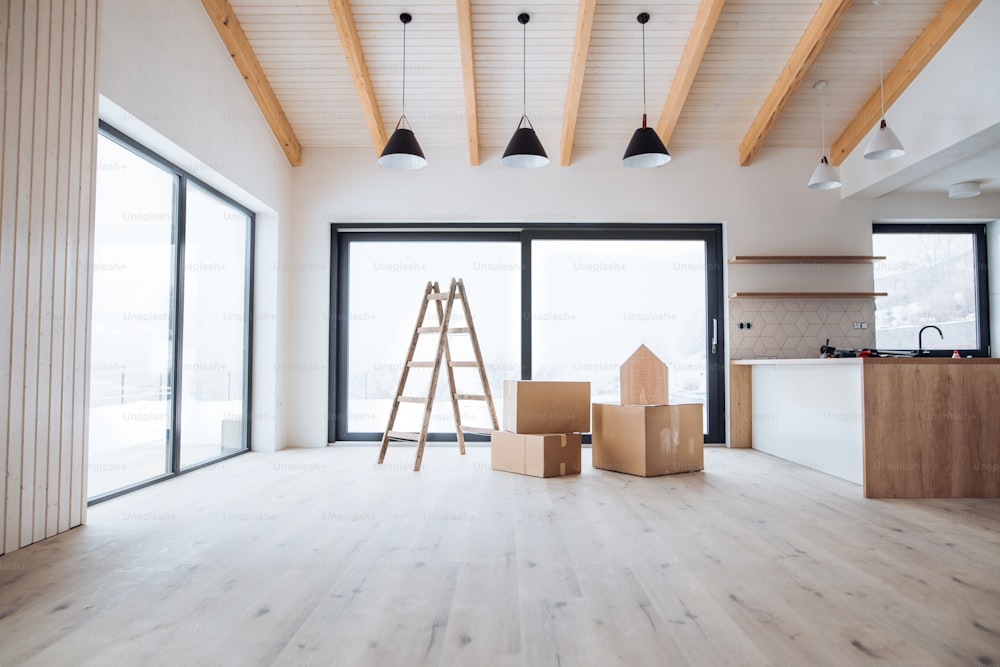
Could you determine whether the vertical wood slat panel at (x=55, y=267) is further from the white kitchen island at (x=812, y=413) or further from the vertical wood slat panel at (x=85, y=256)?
the white kitchen island at (x=812, y=413)

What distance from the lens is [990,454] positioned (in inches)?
131

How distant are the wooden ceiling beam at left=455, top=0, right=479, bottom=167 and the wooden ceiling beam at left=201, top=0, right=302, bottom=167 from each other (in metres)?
1.48

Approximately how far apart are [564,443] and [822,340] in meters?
2.66

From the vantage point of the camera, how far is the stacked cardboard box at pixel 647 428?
13.0 ft

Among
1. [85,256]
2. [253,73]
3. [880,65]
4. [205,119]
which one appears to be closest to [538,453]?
[85,256]

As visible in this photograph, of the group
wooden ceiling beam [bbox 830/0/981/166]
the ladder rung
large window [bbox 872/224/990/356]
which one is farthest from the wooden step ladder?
large window [bbox 872/224/990/356]

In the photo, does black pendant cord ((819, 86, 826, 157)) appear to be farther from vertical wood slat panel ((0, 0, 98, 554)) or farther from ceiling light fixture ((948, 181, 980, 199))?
vertical wood slat panel ((0, 0, 98, 554))

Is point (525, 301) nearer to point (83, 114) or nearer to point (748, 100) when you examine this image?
point (748, 100)

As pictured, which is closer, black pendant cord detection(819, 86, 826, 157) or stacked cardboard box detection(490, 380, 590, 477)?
stacked cardboard box detection(490, 380, 590, 477)

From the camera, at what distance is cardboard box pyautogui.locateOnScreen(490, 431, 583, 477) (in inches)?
156

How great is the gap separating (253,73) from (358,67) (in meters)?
0.79

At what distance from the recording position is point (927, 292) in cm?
557

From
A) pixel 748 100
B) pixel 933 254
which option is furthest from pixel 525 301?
pixel 933 254

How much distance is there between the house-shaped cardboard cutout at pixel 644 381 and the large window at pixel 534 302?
53.8 inches
